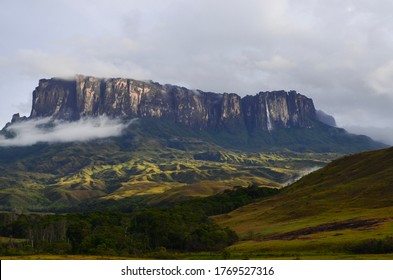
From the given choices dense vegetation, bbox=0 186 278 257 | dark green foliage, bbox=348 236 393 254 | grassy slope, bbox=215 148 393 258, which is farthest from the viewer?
dense vegetation, bbox=0 186 278 257

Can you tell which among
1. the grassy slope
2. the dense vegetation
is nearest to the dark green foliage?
the grassy slope

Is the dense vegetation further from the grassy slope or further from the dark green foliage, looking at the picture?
the dark green foliage

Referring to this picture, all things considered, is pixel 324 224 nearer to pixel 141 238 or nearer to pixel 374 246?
A: pixel 374 246

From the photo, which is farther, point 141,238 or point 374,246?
point 141,238

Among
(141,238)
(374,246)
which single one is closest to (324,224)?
(374,246)

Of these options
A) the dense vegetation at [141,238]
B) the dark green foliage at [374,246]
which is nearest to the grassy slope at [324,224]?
the dark green foliage at [374,246]

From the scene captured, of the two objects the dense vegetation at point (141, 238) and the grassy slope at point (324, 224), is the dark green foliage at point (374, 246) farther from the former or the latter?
the dense vegetation at point (141, 238)

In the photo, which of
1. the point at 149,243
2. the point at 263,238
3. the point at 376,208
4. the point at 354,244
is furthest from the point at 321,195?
the point at 354,244

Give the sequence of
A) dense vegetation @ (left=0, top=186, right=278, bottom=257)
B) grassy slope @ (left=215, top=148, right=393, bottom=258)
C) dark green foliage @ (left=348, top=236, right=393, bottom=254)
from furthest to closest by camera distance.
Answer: dense vegetation @ (left=0, top=186, right=278, bottom=257)
grassy slope @ (left=215, top=148, right=393, bottom=258)
dark green foliage @ (left=348, top=236, right=393, bottom=254)

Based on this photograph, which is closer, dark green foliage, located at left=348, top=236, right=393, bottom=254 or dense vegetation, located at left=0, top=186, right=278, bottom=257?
dark green foliage, located at left=348, top=236, right=393, bottom=254

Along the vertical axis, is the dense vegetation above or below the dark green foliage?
above

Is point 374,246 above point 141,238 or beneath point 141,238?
beneath
